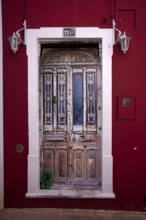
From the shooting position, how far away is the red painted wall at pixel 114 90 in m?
4.54

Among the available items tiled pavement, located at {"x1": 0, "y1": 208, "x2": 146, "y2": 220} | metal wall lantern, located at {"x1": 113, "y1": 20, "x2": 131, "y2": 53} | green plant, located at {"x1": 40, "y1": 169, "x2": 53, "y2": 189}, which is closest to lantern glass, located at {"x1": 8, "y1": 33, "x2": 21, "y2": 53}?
metal wall lantern, located at {"x1": 113, "y1": 20, "x2": 131, "y2": 53}

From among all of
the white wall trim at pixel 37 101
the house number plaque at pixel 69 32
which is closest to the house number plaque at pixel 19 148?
the white wall trim at pixel 37 101

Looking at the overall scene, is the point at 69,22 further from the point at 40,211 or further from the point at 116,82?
the point at 40,211

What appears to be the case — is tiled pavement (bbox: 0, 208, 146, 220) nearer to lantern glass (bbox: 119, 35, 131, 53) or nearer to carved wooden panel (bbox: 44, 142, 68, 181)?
carved wooden panel (bbox: 44, 142, 68, 181)

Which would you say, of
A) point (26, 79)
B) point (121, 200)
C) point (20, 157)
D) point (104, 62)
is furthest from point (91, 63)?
point (121, 200)

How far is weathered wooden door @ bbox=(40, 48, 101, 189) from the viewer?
4961 mm

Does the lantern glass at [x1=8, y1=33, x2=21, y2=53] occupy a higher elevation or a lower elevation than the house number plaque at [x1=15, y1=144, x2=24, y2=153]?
higher

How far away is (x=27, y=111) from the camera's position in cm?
466

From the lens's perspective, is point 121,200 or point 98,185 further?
point 98,185

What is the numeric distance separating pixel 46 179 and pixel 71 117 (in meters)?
1.42

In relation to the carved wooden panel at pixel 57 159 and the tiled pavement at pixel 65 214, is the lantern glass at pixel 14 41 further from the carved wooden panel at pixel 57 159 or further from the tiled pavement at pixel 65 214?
the tiled pavement at pixel 65 214

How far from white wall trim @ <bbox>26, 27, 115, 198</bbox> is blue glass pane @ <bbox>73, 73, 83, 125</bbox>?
1.93 ft

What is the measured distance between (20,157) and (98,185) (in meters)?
1.74

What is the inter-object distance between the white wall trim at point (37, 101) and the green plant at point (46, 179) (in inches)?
7.4
